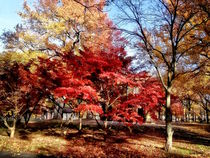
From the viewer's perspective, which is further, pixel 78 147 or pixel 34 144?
pixel 34 144

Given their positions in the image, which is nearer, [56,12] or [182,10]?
[182,10]

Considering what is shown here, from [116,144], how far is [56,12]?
16807 mm

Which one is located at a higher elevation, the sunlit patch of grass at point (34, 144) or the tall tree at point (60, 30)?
the tall tree at point (60, 30)

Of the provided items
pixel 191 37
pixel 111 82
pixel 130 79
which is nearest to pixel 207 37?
pixel 191 37

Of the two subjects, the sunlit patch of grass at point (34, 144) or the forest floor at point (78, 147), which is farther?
the sunlit patch of grass at point (34, 144)

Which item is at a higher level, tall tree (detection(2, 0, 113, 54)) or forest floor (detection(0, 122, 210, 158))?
tall tree (detection(2, 0, 113, 54))

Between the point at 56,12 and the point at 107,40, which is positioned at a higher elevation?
the point at 56,12

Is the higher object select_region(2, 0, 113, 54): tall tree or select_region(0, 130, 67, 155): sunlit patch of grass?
select_region(2, 0, 113, 54): tall tree

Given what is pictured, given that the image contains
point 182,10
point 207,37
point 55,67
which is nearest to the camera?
point 182,10

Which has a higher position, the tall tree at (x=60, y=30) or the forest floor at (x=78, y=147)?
the tall tree at (x=60, y=30)

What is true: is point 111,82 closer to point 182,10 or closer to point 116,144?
point 116,144

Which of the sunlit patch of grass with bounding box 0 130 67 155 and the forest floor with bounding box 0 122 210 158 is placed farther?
the sunlit patch of grass with bounding box 0 130 67 155

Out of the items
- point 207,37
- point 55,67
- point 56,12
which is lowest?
point 55,67

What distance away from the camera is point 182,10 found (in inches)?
528
